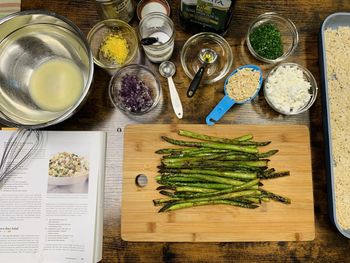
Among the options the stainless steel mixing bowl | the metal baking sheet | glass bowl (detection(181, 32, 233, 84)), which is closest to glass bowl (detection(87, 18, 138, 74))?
the stainless steel mixing bowl

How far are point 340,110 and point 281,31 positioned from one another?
46 centimetres

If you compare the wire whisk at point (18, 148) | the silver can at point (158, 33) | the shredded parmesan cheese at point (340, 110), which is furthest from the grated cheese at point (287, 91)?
the wire whisk at point (18, 148)

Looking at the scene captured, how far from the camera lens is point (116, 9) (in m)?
1.51

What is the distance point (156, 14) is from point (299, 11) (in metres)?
0.69

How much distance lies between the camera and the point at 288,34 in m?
1.62

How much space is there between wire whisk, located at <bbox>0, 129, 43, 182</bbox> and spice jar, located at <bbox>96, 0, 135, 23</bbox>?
2.04 ft

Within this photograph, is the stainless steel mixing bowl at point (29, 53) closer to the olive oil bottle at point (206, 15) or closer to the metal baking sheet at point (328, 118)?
the olive oil bottle at point (206, 15)

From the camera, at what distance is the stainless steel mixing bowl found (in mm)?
1438

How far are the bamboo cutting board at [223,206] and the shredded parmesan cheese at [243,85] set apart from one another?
140mm

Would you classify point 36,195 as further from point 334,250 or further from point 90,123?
point 334,250

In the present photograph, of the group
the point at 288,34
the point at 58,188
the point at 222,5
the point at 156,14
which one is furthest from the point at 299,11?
the point at 58,188

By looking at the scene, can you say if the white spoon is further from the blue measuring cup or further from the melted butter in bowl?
the melted butter in bowl

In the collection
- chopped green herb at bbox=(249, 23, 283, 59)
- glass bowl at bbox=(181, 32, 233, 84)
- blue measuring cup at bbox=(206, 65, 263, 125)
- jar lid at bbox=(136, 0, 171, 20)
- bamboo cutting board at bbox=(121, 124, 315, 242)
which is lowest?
bamboo cutting board at bbox=(121, 124, 315, 242)

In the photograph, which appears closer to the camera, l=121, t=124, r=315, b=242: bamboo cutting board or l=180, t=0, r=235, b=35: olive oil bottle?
l=180, t=0, r=235, b=35: olive oil bottle
